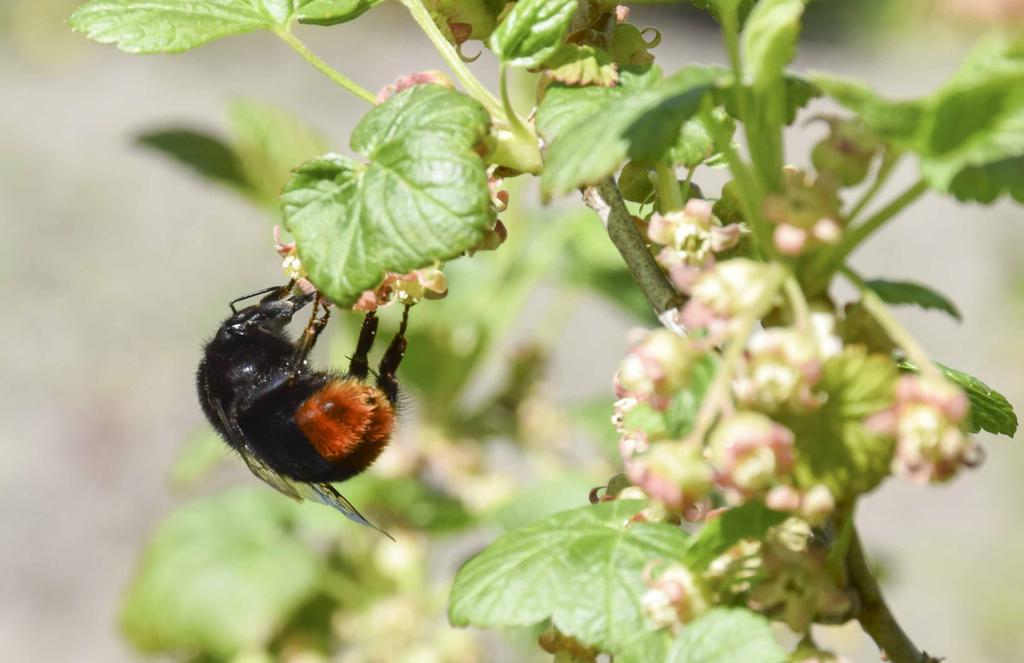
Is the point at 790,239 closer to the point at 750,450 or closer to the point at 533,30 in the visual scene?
the point at 750,450

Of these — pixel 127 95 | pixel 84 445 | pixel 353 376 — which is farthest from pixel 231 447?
pixel 127 95

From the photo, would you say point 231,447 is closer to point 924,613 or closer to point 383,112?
point 383,112

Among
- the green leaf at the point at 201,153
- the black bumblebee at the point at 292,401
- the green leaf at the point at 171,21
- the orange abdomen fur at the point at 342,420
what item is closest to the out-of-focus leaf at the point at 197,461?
the green leaf at the point at 201,153

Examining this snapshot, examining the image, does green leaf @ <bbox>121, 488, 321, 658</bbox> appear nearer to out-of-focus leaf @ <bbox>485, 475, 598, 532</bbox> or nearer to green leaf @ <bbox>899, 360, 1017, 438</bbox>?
out-of-focus leaf @ <bbox>485, 475, 598, 532</bbox>

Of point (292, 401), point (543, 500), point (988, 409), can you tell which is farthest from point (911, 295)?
point (543, 500)

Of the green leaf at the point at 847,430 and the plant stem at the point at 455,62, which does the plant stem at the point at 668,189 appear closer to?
the plant stem at the point at 455,62

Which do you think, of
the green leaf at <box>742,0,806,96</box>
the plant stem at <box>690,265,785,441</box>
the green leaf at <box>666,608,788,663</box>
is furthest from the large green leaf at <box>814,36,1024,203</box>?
the green leaf at <box>666,608,788,663</box>

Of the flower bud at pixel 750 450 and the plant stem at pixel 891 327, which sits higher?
the plant stem at pixel 891 327
